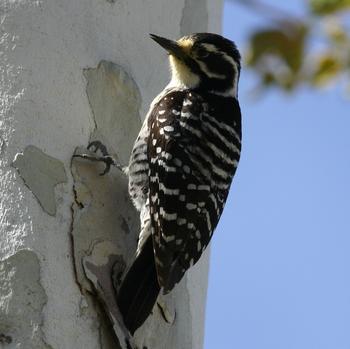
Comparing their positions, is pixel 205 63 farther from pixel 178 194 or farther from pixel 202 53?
pixel 178 194

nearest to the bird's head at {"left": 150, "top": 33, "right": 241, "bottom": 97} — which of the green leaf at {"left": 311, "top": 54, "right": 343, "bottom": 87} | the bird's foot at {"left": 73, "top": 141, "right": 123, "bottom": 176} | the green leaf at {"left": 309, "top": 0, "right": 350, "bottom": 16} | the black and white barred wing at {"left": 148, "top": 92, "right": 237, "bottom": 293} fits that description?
the black and white barred wing at {"left": 148, "top": 92, "right": 237, "bottom": 293}

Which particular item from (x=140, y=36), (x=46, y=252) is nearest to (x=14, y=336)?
(x=46, y=252)

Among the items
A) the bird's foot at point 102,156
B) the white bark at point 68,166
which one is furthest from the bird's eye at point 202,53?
the bird's foot at point 102,156

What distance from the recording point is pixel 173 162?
4051 mm

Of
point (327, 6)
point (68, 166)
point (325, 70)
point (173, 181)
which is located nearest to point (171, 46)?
point (173, 181)

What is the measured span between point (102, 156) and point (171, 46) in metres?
0.83

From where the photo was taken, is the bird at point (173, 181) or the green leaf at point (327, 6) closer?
the green leaf at point (327, 6)

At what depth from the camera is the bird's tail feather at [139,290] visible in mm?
3715

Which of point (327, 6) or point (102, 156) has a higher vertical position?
point (102, 156)

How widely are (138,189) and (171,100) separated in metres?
0.46

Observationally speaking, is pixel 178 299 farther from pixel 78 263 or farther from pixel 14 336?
pixel 14 336

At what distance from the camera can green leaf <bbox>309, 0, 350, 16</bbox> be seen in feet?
6.35

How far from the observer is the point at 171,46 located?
4496 millimetres

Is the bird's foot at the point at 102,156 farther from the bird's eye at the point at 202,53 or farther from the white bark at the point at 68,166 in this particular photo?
the bird's eye at the point at 202,53
